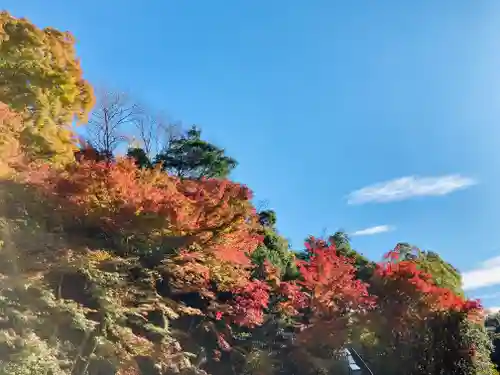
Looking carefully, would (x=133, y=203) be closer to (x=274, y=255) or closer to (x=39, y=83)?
(x=39, y=83)

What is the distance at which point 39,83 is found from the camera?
11.2m

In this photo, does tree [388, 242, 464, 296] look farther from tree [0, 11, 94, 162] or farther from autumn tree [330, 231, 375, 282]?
tree [0, 11, 94, 162]

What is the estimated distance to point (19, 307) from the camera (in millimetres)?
8258

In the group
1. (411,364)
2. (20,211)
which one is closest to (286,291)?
(411,364)

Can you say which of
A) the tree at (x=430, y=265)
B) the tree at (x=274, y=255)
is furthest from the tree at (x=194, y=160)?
the tree at (x=430, y=265)

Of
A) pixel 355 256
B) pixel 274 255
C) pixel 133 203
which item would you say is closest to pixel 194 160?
pixel 274 255

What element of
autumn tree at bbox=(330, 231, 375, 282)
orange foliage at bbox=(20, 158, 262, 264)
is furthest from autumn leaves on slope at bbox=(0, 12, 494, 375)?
autumn tree at bbox=(330, 231, 375, 282)

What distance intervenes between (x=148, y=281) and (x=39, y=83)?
5059 mm

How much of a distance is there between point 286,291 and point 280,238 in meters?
4.29

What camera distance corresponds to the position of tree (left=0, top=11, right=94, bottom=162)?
10.6 metres

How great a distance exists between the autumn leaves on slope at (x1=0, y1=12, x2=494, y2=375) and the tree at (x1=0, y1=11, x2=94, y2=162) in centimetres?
3

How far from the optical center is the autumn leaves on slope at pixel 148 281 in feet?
28.9

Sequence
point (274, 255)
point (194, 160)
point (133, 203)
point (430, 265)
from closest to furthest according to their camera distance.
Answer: point (133, 203) → point (430, 265) → point (274, 255) → point (194, 160)

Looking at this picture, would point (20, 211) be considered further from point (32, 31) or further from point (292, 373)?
point (292, 373)
